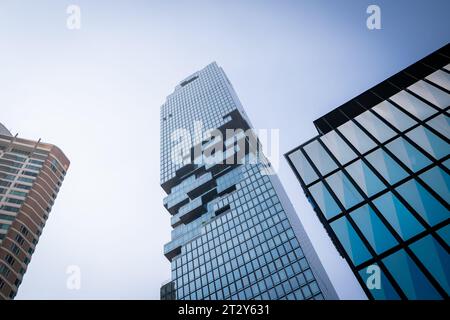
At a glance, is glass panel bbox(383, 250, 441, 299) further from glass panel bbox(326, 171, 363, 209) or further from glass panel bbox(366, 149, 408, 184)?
glass panel bbox(366, 149, 408, 184)

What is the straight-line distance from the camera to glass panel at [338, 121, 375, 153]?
14.5m

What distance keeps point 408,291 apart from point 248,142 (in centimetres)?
9443

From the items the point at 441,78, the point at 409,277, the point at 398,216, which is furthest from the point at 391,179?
the point at 441,78

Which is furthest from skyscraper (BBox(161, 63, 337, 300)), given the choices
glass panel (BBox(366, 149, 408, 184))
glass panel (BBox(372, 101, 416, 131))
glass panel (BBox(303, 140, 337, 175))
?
glass panel (BBox(366, 149, 408, 184))

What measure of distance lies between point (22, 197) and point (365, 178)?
229ft

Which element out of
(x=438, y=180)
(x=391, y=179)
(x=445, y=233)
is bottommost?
(x=445, y=233)

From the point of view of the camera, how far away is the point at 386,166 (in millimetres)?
13016

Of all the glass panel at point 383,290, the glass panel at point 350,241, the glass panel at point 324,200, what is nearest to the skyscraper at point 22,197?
the glass panel at point 324,200

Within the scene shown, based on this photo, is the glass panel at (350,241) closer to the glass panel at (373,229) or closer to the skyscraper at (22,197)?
the glass panel at (373,229)

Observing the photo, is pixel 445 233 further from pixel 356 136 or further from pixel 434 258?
pixel 356 136

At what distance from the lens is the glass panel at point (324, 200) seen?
42.4 feet

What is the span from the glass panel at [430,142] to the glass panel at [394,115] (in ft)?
1.89
